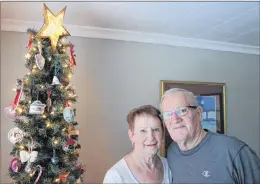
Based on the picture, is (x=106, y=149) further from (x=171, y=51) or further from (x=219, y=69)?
(x=219, y=69)

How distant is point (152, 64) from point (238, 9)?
116 centimetres

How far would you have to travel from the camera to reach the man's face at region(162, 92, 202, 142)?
1686 millimetres

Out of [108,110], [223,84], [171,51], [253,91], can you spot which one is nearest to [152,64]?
[171,51]

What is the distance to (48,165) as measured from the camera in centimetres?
204

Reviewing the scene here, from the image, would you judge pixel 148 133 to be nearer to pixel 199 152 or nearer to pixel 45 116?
pixel 199 152

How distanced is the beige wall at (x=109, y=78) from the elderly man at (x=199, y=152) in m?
1.30

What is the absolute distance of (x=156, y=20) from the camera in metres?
2.75

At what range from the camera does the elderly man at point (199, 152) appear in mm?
1569

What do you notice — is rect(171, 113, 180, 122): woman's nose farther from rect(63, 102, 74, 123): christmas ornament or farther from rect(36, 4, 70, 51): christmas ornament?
rect(36, 4, 70, 51): christmas ornament

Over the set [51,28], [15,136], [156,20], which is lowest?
[15,136]

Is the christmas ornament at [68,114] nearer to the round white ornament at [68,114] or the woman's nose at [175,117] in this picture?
the round white ornament at [68,114]

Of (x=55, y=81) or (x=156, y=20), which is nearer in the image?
(x=55, y=81)

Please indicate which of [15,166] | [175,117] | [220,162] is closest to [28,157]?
[15,166]

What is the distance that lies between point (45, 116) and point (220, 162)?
4.12 ft
